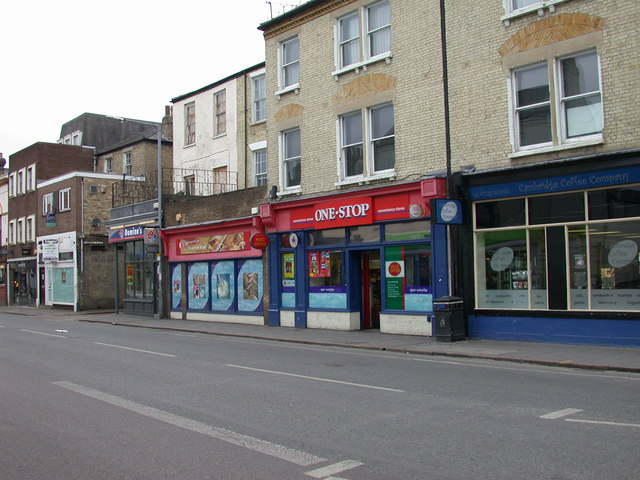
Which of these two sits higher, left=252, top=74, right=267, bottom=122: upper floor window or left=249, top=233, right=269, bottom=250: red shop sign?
left=252, top=74, right=267, bottom=122: upper floor window

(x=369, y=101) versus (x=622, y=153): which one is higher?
(x=369, y=101)

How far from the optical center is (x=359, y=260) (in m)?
20.1

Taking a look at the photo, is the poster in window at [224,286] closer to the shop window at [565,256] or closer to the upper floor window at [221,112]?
the upper floor window at [221,112]

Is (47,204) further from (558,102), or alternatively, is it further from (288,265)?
(558,102)

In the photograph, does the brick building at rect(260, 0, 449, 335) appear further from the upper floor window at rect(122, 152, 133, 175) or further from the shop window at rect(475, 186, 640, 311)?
the upper floor window at rect(122, 152, 133, 175)

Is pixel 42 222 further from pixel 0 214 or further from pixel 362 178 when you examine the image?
pixel 362 178

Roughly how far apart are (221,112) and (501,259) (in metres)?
16.7

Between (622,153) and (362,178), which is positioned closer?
(622,153)

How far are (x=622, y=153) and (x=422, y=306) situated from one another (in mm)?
6583

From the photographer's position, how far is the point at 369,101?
63.0ft

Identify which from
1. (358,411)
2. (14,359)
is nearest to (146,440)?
(358,411)

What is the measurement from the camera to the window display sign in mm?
23859

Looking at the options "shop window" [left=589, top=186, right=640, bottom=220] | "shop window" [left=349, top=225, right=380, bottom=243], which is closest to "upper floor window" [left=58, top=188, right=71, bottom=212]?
"shop window" [left=349, top=225, right=380, bottom=243]

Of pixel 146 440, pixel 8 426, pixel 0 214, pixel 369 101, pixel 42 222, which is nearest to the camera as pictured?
pixel 146 440
